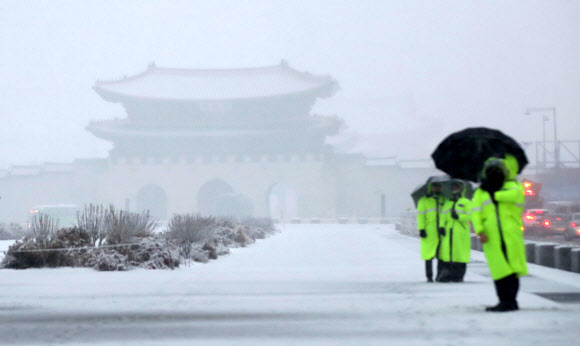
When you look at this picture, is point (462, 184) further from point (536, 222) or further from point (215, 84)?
point (215, 84)

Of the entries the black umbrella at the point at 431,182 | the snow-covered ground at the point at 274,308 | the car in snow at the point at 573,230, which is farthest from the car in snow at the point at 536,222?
the black umbrella at the point at 431,182

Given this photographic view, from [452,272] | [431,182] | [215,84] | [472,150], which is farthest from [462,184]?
[215,84]

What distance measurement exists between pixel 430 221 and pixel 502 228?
351 centimetres

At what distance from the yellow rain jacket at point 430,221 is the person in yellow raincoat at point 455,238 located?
10cm

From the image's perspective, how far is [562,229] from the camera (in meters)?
31.0

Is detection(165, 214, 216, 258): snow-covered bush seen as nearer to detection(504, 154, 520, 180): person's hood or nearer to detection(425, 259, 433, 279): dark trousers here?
detection(425, 259, 433, 279): dark trousers

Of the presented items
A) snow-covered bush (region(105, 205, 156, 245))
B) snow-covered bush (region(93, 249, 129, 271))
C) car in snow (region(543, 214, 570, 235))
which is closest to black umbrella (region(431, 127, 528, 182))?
snow-covered bush (region(93, 249, 129, 271))

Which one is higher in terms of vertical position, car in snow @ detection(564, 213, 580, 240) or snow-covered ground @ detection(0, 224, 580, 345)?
car in snow @ detection(564, 213, 580, 240)

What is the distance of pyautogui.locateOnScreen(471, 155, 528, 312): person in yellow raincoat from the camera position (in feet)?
25.7

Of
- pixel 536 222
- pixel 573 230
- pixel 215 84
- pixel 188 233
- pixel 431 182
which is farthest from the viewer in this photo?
pixel 215 84

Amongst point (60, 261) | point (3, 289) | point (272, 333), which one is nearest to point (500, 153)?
point (272, 333)

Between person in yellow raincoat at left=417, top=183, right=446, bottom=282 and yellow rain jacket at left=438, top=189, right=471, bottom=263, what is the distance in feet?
0.36

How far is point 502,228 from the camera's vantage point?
788 centimetres

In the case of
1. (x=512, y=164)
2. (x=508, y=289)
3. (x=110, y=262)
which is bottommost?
(x=110, y=262)
